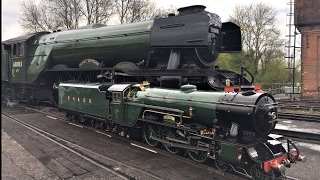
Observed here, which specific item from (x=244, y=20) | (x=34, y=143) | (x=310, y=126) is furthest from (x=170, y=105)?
(x=244, y=20)

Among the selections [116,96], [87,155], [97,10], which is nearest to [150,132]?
[116,96]

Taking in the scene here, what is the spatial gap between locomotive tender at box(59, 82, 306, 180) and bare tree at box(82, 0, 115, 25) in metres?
23.4

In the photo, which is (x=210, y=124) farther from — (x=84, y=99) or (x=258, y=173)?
(x=84, y=99)

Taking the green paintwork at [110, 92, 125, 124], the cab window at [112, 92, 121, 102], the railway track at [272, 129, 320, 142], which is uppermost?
the cab window at [112, 92, 121, 102]

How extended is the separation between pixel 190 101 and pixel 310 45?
1711 cm

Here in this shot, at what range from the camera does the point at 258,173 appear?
5.44 m

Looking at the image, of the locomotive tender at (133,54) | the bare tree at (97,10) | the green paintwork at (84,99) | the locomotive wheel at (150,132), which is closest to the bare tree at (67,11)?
the bare tree at (97,10)

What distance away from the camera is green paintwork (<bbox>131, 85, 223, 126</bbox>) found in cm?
630

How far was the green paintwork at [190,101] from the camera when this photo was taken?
6.30m

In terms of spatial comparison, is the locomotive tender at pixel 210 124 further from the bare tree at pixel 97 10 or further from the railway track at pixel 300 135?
the bare tree at pixel 97 10

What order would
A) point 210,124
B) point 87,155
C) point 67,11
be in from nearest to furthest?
point 210,124 < point 87,155 < point 67,11

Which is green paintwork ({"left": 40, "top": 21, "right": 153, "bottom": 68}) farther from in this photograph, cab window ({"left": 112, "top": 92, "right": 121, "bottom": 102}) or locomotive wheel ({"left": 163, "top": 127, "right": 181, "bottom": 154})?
locomotive wheel ({"left": 163, "top": 127, "right": 181, "bottom": 154})

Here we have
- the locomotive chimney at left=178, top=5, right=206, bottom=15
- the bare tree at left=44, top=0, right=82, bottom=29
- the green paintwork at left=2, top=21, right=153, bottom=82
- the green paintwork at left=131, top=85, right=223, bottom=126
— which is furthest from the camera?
the bare tree at left=44, top=0, right=82, bottom=29

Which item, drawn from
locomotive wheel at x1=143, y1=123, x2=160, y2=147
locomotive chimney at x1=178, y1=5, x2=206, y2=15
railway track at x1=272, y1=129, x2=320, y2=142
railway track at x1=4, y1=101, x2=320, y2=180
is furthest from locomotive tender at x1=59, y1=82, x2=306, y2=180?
railway track at x1=272, y1=129, x2=320, y2=142
